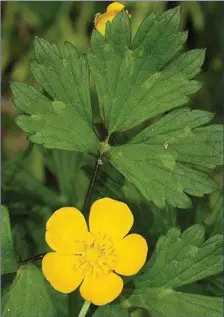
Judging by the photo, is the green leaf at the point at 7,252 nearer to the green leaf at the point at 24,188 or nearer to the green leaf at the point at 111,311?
the green leaf at the point at 111,311

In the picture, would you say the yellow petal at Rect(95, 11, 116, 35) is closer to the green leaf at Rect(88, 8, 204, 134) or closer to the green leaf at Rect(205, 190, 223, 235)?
the green leaf at Rect(88, 8, 204, 134)

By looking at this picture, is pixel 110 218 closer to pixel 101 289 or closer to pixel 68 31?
pixel 101 289

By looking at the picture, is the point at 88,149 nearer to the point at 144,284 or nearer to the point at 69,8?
the point at 144,284

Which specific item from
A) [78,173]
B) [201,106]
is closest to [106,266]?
[78,173]

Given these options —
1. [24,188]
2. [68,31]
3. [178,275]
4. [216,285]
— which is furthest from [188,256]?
[68,31]

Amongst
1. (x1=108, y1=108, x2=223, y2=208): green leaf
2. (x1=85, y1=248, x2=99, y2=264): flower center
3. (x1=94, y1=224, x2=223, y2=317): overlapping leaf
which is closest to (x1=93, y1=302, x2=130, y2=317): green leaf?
(x1=94, y1=224, x2=223, y2=317): overlapping leaf
